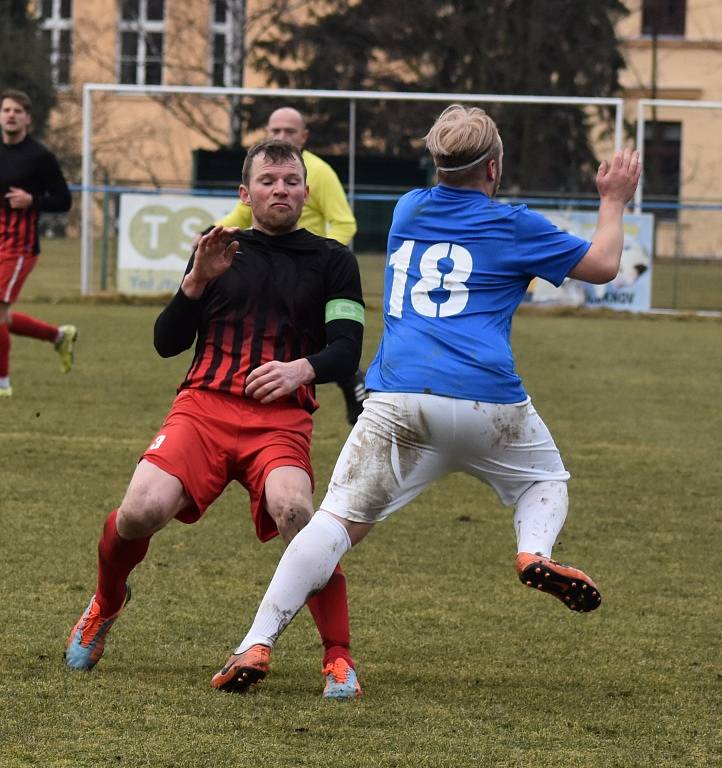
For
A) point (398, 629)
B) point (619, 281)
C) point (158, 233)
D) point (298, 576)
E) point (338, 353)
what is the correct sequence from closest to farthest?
A: point (298, 576) → point (338, 353) → point (398, 629) → point (158, 233) → point (619, 281)

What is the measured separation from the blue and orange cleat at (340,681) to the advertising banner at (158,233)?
15.9 m

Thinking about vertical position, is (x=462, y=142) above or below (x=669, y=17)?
below

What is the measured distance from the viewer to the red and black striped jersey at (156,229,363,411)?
4844 millimetres

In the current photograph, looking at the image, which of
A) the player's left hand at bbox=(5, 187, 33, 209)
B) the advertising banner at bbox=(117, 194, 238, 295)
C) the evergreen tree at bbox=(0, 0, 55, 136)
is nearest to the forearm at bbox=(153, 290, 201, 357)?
the player's left hand at bbox=(5, 187, 33, 209)

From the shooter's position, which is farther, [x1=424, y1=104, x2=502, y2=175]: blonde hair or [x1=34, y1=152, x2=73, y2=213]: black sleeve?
[x1=34, y1=152, x2=73, y2=213]: black sleeve

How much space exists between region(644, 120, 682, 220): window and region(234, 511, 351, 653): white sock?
29841 millimetres

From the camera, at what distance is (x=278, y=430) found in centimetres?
481

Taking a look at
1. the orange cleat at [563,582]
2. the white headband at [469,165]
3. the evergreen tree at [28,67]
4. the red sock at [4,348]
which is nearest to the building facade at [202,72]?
the evergreen tree at [28,67]

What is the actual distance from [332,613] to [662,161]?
115ft

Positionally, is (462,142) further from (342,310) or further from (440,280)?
(342,310)

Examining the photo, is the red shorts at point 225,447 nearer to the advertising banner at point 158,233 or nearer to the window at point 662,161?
the advertising banner at point 158,233

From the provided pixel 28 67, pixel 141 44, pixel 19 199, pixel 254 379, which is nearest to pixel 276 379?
pixel 254 379

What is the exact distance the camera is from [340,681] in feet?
14.8

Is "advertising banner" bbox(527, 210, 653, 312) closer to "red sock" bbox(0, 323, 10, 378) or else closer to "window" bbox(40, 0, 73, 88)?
"red sock" bbox(0, 323, 10, 378)
